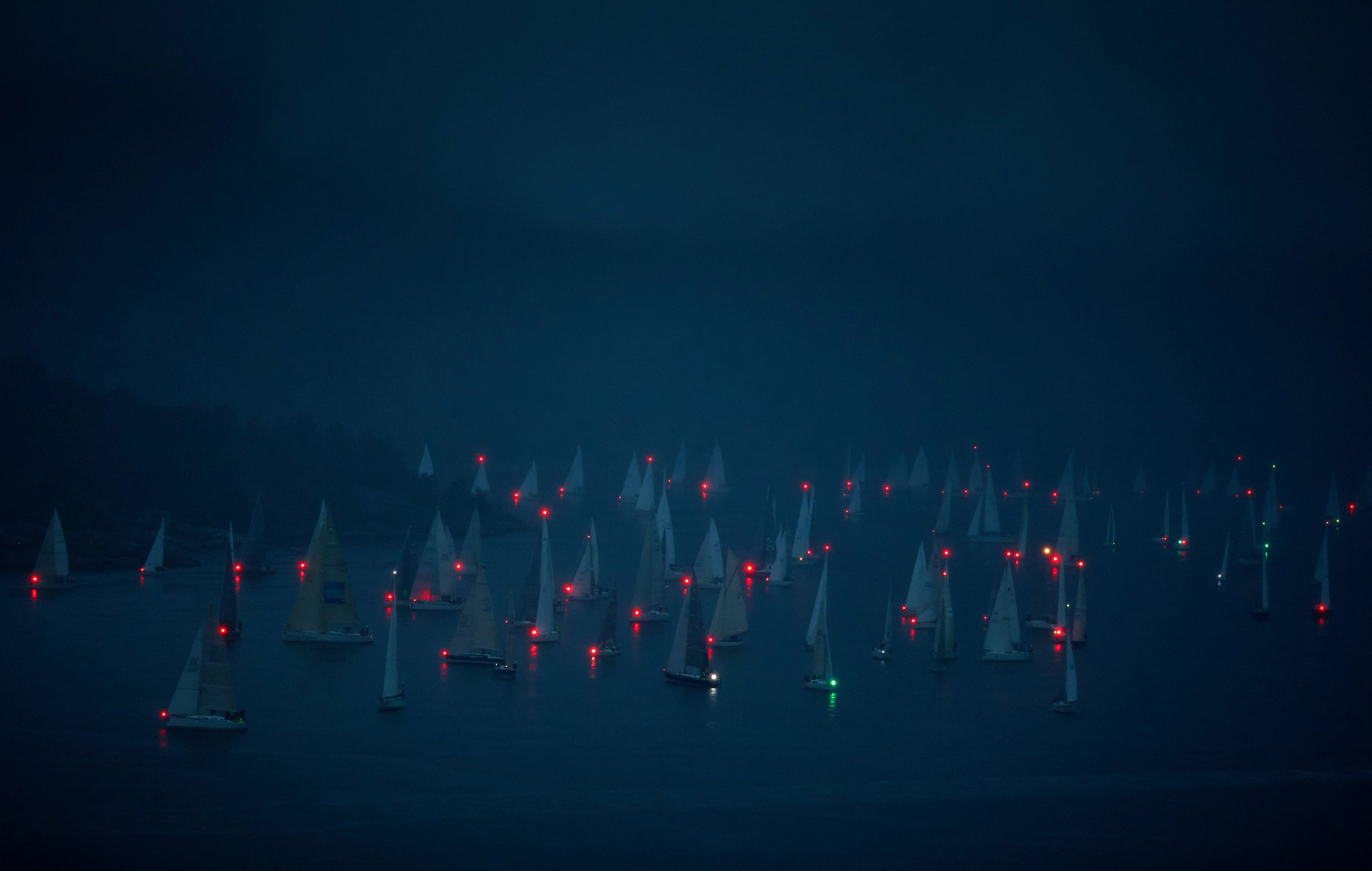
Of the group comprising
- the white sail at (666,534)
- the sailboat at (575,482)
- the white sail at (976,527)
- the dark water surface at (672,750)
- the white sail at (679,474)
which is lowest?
the dark water surface at (672,750)

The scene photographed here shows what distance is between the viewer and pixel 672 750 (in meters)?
43.0

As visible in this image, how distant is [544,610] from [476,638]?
620 cm

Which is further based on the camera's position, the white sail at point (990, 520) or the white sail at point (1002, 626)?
the white sail at point (990, 520)

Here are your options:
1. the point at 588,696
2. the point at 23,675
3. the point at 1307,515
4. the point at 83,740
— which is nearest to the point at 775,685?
the point at 588,696

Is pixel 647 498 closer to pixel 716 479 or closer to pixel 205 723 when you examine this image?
pixel 716 479

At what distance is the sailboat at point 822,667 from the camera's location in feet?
167

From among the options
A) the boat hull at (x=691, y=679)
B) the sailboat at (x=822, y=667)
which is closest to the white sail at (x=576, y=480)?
the sailboat at (x=822, y=667)

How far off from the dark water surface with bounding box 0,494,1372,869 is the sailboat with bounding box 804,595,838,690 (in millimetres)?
482

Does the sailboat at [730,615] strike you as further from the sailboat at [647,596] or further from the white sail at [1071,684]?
the white sail at [1071,684]

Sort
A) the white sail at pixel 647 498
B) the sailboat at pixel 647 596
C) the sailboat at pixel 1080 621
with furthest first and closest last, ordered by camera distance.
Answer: the white sail at pixel 647 498 → the sailboat at pixel 647 596 → the sailboat at pixel 1080 621

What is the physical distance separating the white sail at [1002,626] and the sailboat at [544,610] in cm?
1957

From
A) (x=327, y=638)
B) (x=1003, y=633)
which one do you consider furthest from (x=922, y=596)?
(x=327, y=638)

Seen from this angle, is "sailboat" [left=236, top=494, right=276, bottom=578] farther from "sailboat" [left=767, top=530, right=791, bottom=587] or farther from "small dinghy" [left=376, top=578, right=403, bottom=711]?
"small dinghy" [left=376, top=578, right=403, bottom=711]

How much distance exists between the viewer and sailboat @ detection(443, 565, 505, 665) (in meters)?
51.5
